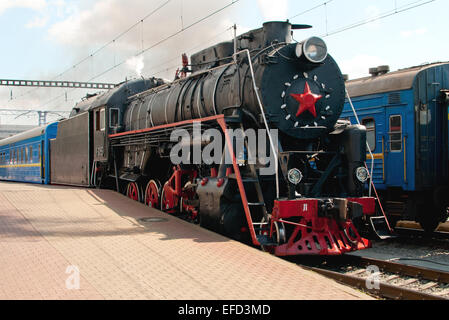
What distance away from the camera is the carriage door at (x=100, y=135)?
537 inches

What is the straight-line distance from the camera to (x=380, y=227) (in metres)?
8.22

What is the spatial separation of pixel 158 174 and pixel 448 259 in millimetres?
6665

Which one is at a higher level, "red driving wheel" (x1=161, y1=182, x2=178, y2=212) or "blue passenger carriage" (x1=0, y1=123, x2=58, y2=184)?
"blue passenger carriage" (x1=0, y1=123, x2=58, y2=184)

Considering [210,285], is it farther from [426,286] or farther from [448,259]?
[448,259]

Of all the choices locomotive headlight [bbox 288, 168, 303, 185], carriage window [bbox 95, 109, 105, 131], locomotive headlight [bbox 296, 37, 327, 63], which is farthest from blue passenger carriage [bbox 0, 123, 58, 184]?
locomotive headlight [bbox 288, 168, 303, 185]

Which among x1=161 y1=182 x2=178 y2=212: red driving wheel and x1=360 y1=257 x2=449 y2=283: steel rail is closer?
x1=360 y1=257 x2=449 y2=283: steel rail

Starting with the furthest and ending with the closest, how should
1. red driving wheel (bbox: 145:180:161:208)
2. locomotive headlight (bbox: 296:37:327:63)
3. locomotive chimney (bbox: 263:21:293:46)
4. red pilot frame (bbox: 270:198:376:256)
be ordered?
red driving wheel (bbox: 145:180:161:208)
locomotive chimney (bbox: 263:21:293:46)
locomotive headlight (bbox: 296:37:327:63)
red pilot frame (bbox: 270:198:376:256)

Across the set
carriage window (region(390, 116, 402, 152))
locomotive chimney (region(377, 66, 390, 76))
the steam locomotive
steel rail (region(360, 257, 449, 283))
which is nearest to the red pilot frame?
the steam locomotive

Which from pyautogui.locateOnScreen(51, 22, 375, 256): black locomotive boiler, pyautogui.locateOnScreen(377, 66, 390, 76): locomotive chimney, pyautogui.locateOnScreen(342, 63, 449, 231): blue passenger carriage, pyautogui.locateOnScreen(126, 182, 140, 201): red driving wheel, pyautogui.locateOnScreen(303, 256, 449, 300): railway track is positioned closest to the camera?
pyautogui.locateOnScreen(303, 256, 449, 300): railway track

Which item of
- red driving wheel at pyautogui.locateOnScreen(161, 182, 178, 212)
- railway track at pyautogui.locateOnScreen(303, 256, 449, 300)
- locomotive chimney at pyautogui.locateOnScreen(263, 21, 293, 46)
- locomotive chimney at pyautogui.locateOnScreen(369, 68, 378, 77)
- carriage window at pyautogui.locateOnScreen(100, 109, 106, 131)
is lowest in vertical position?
railway track at pyautogui.locateOnScreen(303, 256, 449, 300)

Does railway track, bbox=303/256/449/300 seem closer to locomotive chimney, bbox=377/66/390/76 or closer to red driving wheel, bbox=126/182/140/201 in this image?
locomotive chimney, bbox=377/66/390/76

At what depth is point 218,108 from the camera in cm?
898

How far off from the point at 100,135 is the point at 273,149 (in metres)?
7.85

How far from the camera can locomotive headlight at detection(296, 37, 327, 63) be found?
799 centimetres
